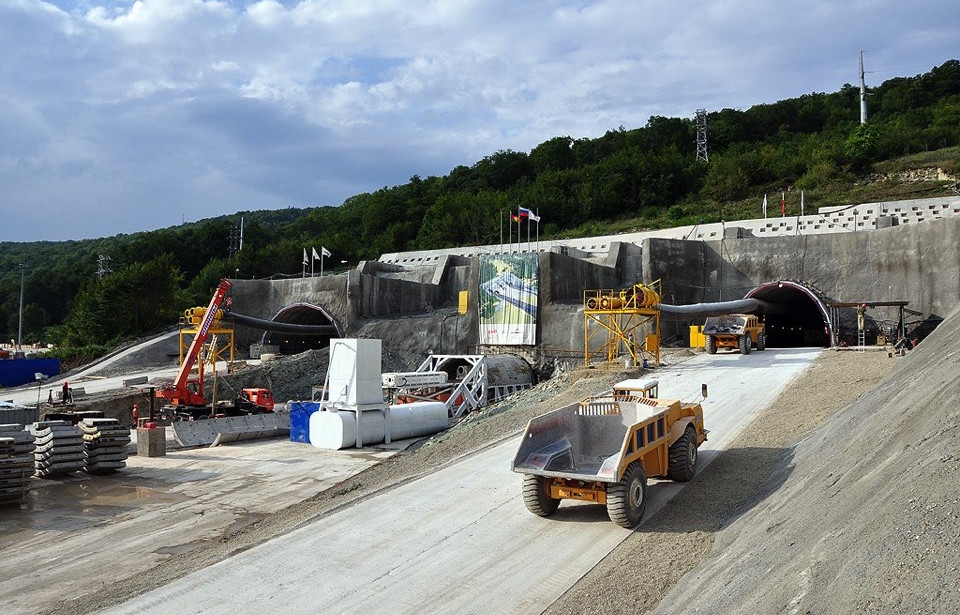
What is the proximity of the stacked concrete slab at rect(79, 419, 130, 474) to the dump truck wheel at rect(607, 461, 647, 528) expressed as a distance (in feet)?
48.1

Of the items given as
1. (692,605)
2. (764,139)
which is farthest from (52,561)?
(764,139)

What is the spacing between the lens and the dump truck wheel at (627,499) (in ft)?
34.7

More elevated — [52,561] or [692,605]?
[692,605]

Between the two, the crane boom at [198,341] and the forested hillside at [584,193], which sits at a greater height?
the forested hillside at [584,193]

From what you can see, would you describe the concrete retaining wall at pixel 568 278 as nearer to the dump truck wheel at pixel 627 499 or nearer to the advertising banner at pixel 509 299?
the advertising banner at pixel 509 299

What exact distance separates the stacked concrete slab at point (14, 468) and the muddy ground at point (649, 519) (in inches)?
221

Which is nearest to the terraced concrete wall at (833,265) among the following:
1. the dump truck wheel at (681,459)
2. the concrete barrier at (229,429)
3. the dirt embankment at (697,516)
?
the dirt embankment at (697,516)

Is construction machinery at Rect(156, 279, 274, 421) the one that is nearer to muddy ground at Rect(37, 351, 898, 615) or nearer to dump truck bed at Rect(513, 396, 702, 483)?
muddy ground at Rect(37, 351, 898, 615)

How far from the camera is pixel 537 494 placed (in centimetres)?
1140

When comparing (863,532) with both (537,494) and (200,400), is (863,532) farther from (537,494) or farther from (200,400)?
(200,400)

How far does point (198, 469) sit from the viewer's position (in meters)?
20.2

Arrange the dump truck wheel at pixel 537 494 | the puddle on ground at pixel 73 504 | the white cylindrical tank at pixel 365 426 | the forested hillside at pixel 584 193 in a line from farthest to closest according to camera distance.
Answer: the forested hillside at pixel 584 193 → the white cylindrical tank at pixel 365 426 → the puddle on ground at pixel 73 504 → the dump truck wheel at pixel 537 494

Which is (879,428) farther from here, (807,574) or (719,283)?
(719,283)

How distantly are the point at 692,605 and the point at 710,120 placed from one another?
384ft
